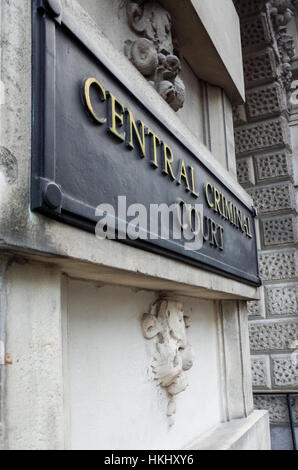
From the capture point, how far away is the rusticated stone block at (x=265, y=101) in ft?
16.7

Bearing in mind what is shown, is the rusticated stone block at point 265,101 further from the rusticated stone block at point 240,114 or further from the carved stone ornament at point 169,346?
the carved stone ornament at point 169,346

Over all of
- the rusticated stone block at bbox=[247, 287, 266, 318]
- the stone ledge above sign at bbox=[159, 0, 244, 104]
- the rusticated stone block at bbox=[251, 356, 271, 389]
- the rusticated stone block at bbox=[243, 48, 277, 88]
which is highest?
the rusticated stone block at bbox=[243, 48, 277, 88]

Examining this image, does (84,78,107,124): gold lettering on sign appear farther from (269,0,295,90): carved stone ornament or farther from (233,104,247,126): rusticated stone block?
(269,0,295,90): carved stone ornament

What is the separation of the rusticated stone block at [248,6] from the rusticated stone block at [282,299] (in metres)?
2.93

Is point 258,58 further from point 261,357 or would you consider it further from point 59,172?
point 59,172

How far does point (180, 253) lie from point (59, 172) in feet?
2.51

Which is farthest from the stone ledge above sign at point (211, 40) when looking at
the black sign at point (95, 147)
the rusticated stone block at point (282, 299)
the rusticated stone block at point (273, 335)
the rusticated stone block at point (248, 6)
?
the rusticated stone block at point (273, 335)

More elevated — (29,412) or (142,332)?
(142,332)

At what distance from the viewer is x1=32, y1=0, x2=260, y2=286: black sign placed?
1090mm

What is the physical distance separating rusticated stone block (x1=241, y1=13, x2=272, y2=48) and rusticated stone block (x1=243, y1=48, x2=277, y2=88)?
0.10 meters

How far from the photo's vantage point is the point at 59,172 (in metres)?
1.12

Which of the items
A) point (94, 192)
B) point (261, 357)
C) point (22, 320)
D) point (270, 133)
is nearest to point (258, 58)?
point (270, 133)

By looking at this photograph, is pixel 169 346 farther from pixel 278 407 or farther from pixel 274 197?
pixel 274 197

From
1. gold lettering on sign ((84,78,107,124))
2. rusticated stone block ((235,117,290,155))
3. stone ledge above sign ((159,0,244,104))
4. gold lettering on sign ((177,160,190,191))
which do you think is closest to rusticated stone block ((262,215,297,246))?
rusticated stone block ((235,117,290,155))
